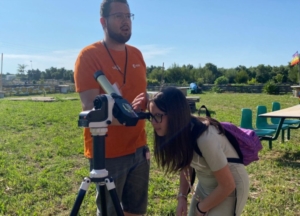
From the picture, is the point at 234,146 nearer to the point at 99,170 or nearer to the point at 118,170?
the point at 118,170

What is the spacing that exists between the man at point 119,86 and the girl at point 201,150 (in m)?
0.25

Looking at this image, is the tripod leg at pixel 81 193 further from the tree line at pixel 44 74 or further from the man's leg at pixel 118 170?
the tree line at pixel 44 74

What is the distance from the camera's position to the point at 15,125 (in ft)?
31.5

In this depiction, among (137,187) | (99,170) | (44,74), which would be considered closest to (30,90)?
(137,187)

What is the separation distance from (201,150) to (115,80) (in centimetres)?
77

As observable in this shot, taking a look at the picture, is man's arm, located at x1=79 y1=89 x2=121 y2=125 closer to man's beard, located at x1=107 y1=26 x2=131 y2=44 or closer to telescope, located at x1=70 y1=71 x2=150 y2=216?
man's beard, located at x1=107 y1=26 x2=131 y2=44

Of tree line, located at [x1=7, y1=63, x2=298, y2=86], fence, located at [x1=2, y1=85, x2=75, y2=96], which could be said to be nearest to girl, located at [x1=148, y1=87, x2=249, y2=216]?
fence, located at [x1=2, y1=85, x2=75, y2=96]

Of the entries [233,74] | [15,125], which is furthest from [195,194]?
[233,74]

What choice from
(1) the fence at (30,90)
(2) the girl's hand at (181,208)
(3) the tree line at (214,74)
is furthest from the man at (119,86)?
(3) the tree line at (214,74)

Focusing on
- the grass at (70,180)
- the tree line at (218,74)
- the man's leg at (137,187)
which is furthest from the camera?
the tree line at (218,74)

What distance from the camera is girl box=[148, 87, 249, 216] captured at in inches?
69.5

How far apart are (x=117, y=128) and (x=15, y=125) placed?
8368 millimetres

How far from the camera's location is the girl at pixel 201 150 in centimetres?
176

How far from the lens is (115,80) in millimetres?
2154
